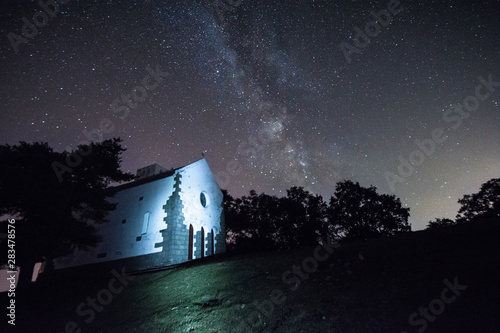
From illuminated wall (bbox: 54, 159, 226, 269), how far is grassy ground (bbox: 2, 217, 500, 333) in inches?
234

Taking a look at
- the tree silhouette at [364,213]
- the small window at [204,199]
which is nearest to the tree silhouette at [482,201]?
the tree silhouette at [364,213]

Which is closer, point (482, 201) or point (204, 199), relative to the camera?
point (204, 199)

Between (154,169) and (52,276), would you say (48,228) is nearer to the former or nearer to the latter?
(52,276)

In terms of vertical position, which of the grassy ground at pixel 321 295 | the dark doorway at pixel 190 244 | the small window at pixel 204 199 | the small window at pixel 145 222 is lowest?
the grassy ground at pixel 321 295

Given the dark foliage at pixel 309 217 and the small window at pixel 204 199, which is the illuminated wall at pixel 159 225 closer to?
the small window at pixel 204 199

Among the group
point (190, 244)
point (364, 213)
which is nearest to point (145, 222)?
point (190, 244)

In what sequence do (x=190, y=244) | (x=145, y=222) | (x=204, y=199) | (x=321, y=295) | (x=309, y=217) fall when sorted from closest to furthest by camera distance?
(x=321, y=295) → (x=145, y=222) → (x=190, y=244) → (x=204, y=199) → (x=309, y=217)

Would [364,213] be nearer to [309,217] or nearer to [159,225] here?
[309,217]

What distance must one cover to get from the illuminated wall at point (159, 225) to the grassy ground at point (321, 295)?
234 inches

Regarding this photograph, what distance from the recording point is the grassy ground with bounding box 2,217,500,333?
4.43 meters

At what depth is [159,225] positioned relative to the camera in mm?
16000

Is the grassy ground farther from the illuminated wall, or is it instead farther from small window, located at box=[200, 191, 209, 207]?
small window, located at box=[200, 191, 209, 207]

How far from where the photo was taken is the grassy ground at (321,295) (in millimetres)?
4430

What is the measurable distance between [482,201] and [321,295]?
50742mm
